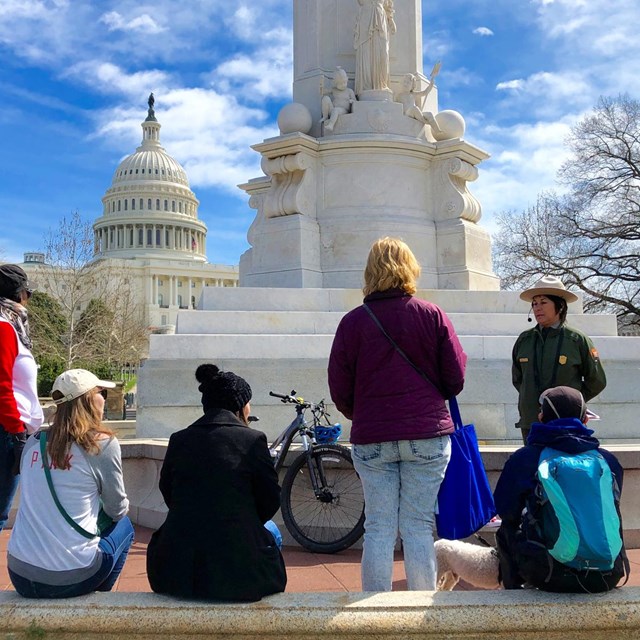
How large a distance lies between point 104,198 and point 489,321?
122 metres

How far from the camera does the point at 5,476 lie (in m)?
4.77

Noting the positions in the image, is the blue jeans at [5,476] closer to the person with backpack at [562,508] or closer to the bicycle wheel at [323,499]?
the bicycle wheel at [323,499]

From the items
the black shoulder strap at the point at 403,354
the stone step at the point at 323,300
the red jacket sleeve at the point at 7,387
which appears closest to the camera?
the black shoulder strap at the point at 403,354

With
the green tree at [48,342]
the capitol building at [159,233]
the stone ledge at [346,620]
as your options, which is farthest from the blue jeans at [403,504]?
the capitol building at [159,233]

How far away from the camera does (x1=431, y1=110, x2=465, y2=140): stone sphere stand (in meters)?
10.9

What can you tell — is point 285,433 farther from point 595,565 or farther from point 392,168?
point 392,168

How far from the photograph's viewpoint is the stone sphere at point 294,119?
10625 mm

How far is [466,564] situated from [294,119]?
25.6ft

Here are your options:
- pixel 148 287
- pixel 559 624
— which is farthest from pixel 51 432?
pixel 148 287

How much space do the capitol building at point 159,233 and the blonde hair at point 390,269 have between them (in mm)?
107662

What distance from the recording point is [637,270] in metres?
29.9

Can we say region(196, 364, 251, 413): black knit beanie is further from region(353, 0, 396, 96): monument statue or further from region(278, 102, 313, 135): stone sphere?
region(353, 0, 396, 96): monument statue

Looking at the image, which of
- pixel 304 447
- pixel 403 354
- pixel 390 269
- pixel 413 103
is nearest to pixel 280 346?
pixel 304 447

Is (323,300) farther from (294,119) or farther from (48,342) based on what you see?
(48,342)
